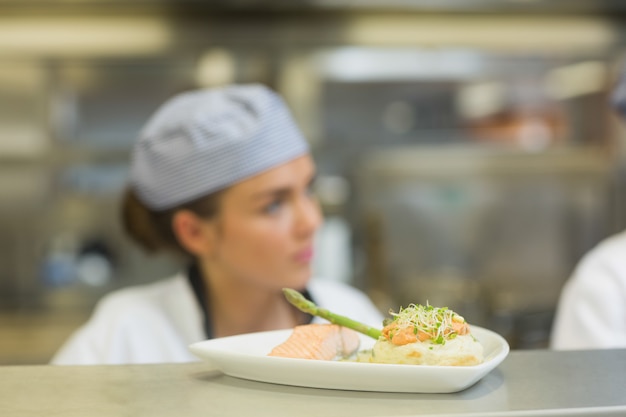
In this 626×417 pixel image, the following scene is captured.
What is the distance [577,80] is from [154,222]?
2.57m

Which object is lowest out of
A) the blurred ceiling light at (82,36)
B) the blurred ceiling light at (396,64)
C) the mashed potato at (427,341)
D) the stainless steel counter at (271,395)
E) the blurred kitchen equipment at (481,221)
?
the blurred kitchen equipment at (481,221)

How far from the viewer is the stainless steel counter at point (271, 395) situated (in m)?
0.58

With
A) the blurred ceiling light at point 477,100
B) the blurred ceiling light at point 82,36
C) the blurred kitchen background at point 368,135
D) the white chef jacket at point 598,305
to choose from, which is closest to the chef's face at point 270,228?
the white chef jacket at point 598,305

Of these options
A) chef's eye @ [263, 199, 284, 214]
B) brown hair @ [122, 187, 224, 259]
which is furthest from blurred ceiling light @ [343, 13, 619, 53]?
chef's eye @ [263, 199, 284, 214]

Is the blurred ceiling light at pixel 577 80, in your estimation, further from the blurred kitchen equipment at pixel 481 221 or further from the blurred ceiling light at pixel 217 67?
the blurred ceiling light at pixel 217 67

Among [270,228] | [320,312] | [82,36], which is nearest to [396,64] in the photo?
[82,36]

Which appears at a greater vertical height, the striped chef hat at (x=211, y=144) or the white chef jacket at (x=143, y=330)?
the striped chef hat at (x=211, y=144)

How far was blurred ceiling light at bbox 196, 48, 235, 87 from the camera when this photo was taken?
3.33 metres

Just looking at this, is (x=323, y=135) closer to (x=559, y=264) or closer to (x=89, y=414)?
(x=559, y=264)

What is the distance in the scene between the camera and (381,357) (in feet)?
2.23

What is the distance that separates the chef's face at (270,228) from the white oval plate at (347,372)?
0.78 metres

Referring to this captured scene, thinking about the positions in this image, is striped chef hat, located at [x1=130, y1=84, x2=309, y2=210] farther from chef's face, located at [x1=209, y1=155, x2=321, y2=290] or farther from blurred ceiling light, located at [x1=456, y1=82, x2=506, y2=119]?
blurred ceiling light, located at [x1=456, y1=82, x2=506, y2=119]

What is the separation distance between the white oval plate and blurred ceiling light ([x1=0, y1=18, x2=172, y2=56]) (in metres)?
2.78

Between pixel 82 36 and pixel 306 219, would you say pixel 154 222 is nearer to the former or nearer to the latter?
pixel 306 219
